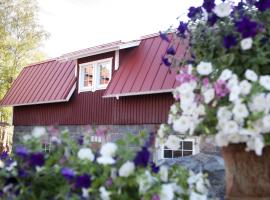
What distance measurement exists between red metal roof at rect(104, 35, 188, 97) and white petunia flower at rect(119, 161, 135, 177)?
25.7 ft

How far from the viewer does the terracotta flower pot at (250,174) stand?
2490 mm

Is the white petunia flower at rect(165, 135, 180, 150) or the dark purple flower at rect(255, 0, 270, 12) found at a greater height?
the dark purple flower at rect(255, 0, 270, 12)

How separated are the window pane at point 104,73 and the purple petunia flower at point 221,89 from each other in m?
10.5

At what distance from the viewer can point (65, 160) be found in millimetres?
2154

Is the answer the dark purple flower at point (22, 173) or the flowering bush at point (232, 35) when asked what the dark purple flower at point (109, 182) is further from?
the flowering bush at point (232, 35)

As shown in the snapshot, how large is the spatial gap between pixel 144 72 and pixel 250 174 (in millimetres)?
8537

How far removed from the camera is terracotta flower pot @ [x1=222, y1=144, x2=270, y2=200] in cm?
249

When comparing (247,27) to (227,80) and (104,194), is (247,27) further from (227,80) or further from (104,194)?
(104,194)

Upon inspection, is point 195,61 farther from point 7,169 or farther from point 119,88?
point 119,88

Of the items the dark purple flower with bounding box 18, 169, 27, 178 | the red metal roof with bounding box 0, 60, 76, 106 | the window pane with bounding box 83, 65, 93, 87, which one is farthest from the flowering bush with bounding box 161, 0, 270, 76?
the red metal roof with bounding box 0, 60, 76, 106

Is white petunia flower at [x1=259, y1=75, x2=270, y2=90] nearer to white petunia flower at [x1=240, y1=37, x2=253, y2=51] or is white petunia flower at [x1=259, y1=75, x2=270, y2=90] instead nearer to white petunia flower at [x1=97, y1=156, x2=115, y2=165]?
white petunia flower at [x1=240, y1=37, x2=253, y2=51]

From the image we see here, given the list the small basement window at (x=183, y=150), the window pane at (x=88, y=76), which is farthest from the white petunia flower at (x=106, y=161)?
the window pane at (x=88, y=76)

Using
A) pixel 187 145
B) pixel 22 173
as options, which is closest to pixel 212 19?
pixel 22 173

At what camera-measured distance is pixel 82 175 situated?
1976 millimetres
